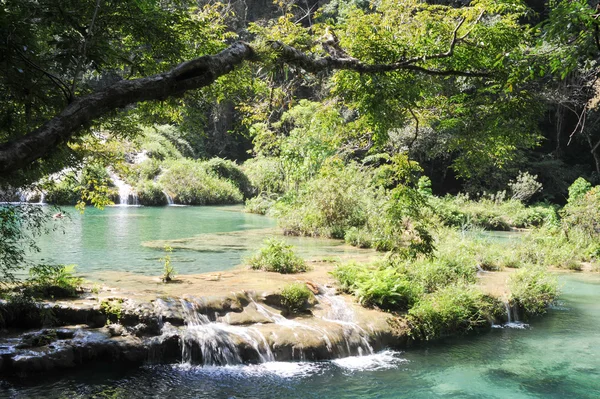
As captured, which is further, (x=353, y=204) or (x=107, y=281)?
(x=353, y=204)

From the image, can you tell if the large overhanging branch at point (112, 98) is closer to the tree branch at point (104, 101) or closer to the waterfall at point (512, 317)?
the tree branch at point (104, 101)

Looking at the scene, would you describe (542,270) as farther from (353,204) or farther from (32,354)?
(32,354)

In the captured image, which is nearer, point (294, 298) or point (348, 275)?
point (294, 298)

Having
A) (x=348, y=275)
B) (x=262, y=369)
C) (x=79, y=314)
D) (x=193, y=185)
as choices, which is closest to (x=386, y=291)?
(x=348, y=275)

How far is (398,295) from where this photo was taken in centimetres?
940

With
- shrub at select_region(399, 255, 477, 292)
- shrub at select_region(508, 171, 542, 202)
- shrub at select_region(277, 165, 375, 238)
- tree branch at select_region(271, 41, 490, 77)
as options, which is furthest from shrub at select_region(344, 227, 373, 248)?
shrub at select_region(508, 171, 542, 202)

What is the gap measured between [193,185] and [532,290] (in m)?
24.6

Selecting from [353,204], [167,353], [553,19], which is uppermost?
[553,19]

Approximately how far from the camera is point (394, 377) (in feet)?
23.7

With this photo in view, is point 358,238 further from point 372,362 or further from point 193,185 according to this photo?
point 193,185

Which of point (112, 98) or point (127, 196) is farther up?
point (112, 98)

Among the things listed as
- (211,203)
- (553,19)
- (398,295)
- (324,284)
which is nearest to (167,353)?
(324,284)

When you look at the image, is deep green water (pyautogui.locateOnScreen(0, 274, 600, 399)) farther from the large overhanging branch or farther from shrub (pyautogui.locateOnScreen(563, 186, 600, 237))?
shrub (pyautogui.locateOnScreen(563, 186, 600, 237))

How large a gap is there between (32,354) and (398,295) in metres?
6.14
